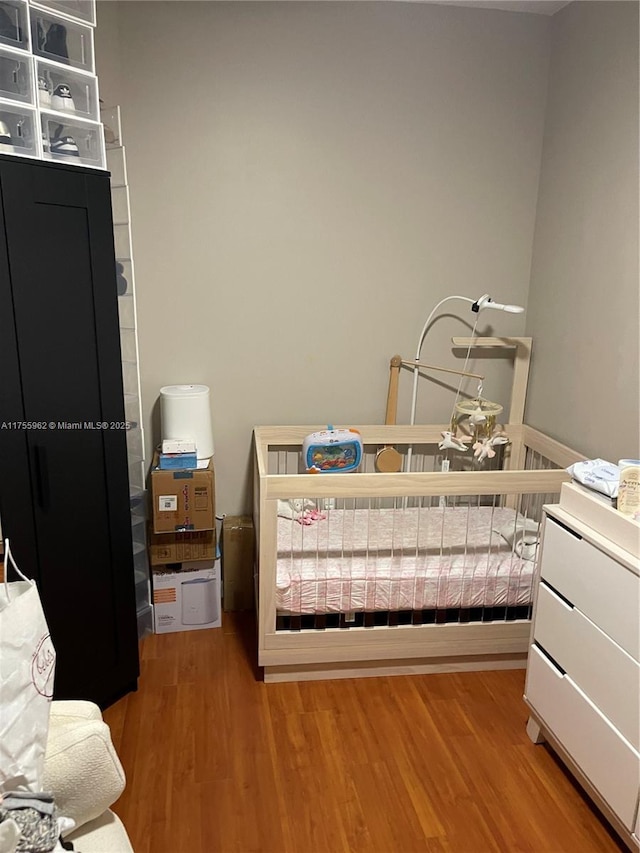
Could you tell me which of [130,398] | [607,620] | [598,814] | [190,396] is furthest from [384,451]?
[598,814]

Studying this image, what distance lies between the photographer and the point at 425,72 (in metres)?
2.81

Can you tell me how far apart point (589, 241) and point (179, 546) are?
2097 mm

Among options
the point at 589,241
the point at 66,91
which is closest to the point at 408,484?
the point at 589,241

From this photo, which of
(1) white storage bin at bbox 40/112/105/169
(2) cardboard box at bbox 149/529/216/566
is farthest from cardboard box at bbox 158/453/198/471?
(1) white storage bin at bbox 40/112/105/169

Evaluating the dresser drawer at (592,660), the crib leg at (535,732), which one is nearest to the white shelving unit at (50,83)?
the dresser drawer at (592,660)

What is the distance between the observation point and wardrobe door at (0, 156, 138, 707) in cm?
184

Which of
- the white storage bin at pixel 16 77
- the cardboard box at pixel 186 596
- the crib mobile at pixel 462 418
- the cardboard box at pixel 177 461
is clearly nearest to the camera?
the white storage bin at pixel 16 77

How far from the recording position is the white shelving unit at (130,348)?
2545mm

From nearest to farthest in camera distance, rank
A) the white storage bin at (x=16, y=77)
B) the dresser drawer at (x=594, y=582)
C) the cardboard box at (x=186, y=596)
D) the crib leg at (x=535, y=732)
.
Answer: the dresser drawer at (x=594, y=582) → the white storage bin at (x=16, y=77) → the crib leg at (x=535, y=732) → the cardboard box at (x=186, y=596)

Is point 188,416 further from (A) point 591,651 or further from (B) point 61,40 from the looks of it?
(A) point 591,651

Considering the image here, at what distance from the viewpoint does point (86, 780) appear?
128 cm

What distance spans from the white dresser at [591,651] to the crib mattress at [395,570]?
0.39 meters

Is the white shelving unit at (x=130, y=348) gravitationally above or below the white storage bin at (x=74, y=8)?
below

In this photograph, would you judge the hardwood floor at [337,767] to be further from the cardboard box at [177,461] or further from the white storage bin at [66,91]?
the white storage bin at [66,91]
